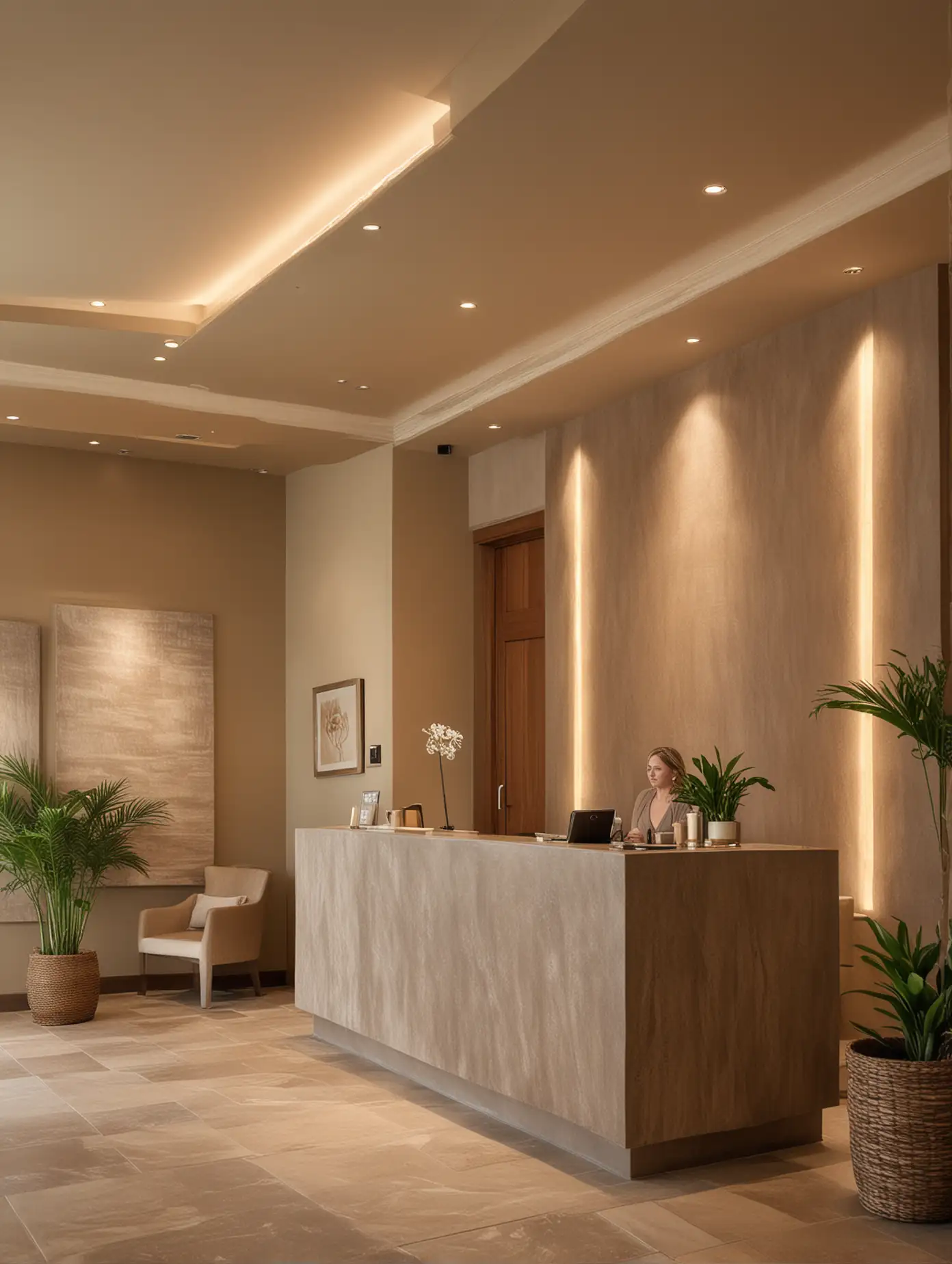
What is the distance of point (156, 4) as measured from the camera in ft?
13.4

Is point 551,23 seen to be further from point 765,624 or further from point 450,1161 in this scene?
point 450,1161

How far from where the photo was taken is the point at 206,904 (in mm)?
8742

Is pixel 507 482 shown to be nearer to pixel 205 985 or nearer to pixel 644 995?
pixel 205 985

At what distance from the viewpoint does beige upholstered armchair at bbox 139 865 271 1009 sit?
8.13m

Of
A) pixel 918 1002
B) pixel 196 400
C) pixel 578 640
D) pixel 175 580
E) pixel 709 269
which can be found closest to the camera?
pixel 918 1002

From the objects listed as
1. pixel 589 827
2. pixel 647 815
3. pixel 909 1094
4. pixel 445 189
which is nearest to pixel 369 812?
pixel 647 815

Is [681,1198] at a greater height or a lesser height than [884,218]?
lesser

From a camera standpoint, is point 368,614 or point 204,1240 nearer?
point 204,1240

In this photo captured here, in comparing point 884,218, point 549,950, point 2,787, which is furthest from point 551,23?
point 2,787

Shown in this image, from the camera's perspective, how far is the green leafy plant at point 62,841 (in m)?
7.91

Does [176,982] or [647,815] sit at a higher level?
[647,815]

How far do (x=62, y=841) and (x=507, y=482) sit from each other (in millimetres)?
3591

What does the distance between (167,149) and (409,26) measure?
1333 millimetres

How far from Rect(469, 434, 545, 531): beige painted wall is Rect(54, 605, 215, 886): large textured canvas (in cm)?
216
